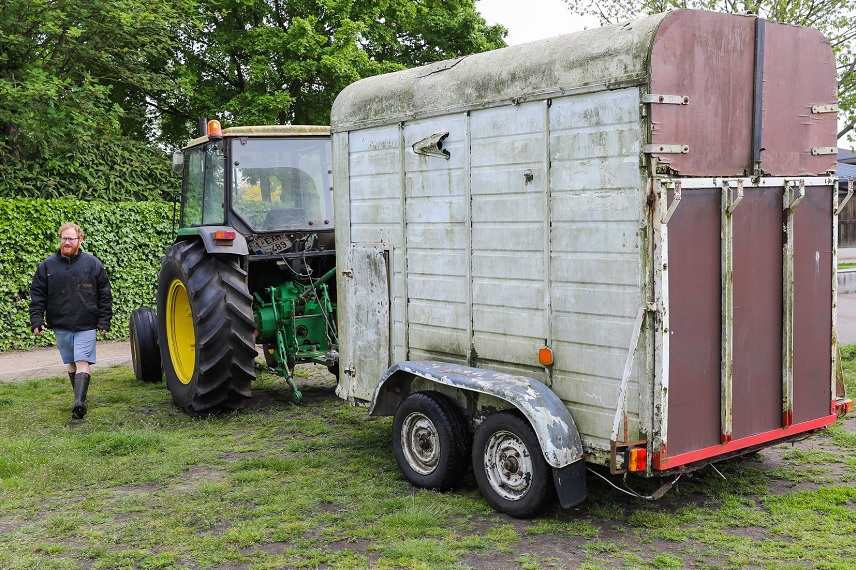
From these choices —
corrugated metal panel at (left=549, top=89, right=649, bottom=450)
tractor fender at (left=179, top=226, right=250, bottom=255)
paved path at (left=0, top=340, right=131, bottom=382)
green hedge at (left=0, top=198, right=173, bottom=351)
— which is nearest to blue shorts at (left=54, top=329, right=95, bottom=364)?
tractor fender at (left=179, top=226, right=250, bottom=255)

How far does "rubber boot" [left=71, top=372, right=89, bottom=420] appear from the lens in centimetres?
807

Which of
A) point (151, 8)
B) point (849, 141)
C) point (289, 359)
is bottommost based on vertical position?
point (289, 359)

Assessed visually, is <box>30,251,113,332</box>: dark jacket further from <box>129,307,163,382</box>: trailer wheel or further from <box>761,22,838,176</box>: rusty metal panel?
<box>761,22,838,176</box>: rusty metal panel

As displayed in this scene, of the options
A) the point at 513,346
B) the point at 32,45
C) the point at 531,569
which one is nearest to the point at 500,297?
the point at 513,346

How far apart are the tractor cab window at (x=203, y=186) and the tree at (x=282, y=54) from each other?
881 cm

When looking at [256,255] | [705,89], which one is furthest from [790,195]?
[256,255]

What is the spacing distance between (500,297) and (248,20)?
16102 millimetres

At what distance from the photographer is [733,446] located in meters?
5.18

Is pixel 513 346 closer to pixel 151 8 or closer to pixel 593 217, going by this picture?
pixel 593 217

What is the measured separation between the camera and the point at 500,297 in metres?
5.60

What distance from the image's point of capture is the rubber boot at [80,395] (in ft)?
26.5

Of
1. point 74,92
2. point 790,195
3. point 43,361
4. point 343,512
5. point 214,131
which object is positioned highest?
point 74,92

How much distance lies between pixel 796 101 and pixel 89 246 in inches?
420

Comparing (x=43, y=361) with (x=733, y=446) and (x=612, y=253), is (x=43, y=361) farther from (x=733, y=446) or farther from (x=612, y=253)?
(x=733, y=446)
